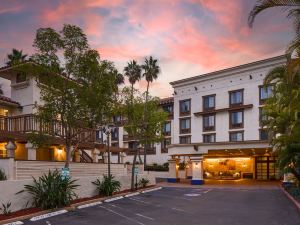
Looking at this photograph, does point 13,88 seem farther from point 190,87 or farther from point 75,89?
point 190,87

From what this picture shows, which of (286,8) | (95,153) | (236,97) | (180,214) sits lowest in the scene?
(180,214)

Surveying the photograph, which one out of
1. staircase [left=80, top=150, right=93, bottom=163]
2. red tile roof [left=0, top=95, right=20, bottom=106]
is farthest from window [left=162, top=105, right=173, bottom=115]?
red tile roof [left=0, top=95, right=20, bottom=106]

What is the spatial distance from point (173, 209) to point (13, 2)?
44.5 feet

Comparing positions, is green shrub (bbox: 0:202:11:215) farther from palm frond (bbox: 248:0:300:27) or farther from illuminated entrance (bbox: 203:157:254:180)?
illuminated entrance (bbox: 203:157:254:180)

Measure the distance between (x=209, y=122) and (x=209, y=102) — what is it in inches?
118

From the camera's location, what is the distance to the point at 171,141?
65.9 metres

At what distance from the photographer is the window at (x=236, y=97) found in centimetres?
5572

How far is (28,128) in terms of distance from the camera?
87.4 feet

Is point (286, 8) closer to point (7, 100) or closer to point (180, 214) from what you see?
point (180, 214)

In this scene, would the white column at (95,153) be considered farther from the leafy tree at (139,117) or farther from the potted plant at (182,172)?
the potted plant at (182,172)

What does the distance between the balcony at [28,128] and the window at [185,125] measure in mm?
36036

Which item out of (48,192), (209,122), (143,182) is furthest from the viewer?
(209,122)

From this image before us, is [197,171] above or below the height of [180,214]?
below

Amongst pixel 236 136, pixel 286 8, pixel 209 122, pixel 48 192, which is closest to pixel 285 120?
pixel 286 8
